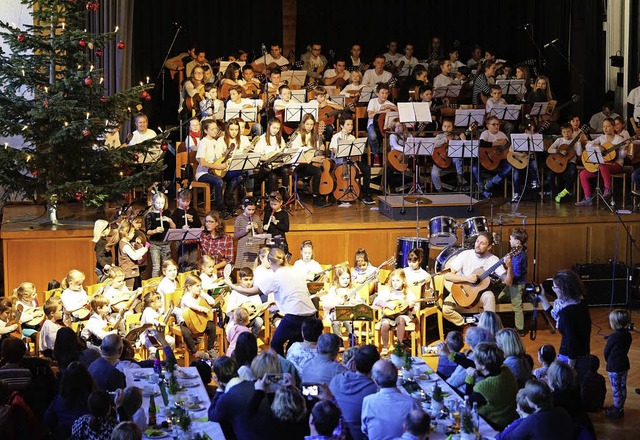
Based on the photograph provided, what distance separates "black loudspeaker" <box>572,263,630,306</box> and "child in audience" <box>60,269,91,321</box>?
588 cm

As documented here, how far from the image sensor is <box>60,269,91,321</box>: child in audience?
1068 centimetres

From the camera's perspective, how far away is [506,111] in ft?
51.7

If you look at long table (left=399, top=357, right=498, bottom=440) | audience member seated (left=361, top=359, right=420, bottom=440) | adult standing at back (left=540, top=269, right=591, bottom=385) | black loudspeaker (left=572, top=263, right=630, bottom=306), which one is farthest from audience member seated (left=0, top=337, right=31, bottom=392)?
black loudspeaker (left=572, top=263, right=630, bottom=306)

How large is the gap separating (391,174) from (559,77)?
4.95 m

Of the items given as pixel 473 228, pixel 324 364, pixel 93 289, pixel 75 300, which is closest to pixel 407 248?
pixel 473 228

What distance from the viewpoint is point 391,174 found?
642 inches

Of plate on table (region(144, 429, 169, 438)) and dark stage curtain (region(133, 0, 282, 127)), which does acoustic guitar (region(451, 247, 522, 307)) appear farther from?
dark stage curtain (region(133, 0, 282, 127))

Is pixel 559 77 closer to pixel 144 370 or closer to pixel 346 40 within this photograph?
pixel 346 40

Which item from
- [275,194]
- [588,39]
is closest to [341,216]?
[275,194]

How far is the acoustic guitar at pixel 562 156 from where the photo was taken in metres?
15.2

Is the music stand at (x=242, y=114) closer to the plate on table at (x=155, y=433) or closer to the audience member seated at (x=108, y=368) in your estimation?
the audience member seated at (x=108, y=368)

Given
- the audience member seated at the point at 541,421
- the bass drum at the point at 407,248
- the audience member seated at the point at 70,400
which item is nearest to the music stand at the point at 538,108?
the bass drum at the point at 407,248

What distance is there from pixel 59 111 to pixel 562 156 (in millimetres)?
7075

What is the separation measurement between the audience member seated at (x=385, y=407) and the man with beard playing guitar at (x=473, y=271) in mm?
4475
